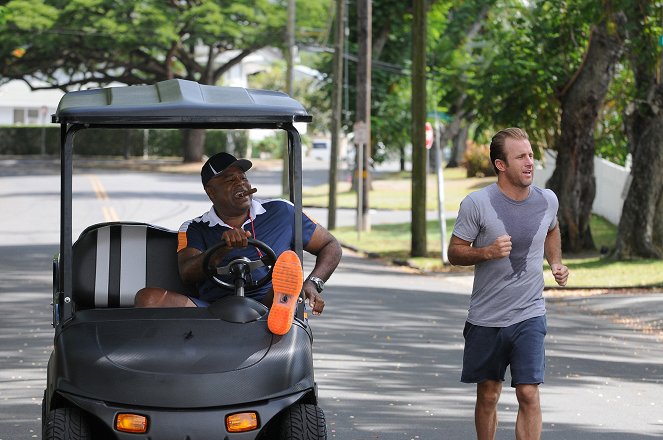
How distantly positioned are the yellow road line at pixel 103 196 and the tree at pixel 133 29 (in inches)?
266

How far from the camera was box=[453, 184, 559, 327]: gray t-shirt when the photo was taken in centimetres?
695

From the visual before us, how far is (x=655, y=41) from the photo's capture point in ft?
75.9

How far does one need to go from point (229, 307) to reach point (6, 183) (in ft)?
144

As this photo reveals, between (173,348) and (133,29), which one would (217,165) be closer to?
(173,348)

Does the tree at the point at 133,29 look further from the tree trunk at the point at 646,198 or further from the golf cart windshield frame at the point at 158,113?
the golf cart windshield frame at the point at 158,113

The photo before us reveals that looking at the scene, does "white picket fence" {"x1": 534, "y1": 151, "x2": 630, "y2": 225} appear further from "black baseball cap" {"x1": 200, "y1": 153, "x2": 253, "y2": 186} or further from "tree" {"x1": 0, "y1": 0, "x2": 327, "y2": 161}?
"tree" {"x1": 0, "y1": 0, "x2": 327, "y2": 161}

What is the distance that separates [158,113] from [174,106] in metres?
0.08

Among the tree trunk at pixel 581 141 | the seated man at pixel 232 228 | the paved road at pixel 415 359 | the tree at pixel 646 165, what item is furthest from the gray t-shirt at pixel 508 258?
the tree trunk at pixel 581 141

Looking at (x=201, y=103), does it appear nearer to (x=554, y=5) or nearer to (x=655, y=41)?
(x=655, y=41)

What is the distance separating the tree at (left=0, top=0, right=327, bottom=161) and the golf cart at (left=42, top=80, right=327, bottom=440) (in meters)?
52.0

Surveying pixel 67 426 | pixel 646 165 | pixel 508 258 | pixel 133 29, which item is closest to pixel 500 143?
pixel 508 258

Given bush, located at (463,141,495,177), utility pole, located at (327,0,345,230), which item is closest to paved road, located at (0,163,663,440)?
utility pole, located at (327,0,345,230)

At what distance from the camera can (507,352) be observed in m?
7.00

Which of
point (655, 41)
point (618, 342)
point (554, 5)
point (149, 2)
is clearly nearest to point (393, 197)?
point (149, 2)
